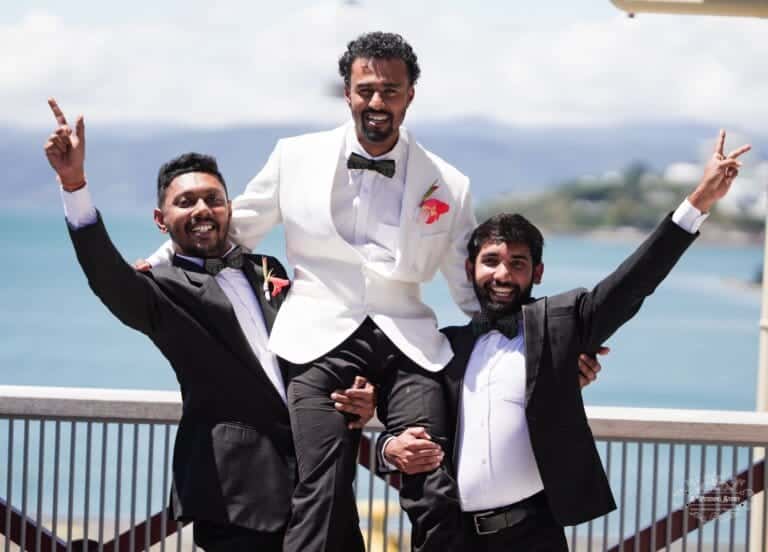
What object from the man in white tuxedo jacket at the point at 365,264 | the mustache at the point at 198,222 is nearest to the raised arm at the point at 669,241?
the man in white tuxedo jacket at the point at 365,264

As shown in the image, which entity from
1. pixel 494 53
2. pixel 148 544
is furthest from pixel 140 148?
pixel 148 544

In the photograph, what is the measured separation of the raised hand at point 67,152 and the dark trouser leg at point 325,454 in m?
0.84

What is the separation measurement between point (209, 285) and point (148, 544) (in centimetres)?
117

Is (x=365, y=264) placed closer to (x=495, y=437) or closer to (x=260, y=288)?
(x=260, y=288)

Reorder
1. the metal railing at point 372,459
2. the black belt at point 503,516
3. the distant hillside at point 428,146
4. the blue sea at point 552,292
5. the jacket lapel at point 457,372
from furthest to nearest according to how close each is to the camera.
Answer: the distant hillside at point 428,146, the blue sea at point 552,292, the metal railing at point 372,459, the jacket lapel at point 457,372, the black belt at point 503,516

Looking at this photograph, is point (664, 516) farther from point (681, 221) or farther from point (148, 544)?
point (148, 544)

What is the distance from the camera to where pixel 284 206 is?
427cm

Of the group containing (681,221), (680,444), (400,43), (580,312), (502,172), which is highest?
(502,172)

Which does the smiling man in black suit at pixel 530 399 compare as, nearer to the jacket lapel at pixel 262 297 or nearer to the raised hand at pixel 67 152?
the jacket lapel at pixel 262 297

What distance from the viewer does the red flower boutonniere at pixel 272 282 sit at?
4215 mm

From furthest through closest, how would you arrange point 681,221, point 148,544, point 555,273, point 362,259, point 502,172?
point 502,172 < point 555,273 < point 148,544 < point 362,259 < point 681,221

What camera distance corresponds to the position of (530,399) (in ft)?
13.1

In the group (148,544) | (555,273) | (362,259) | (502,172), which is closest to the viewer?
(362,259)

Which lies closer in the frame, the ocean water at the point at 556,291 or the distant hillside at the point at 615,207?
the ocean water at the point at 556,291
